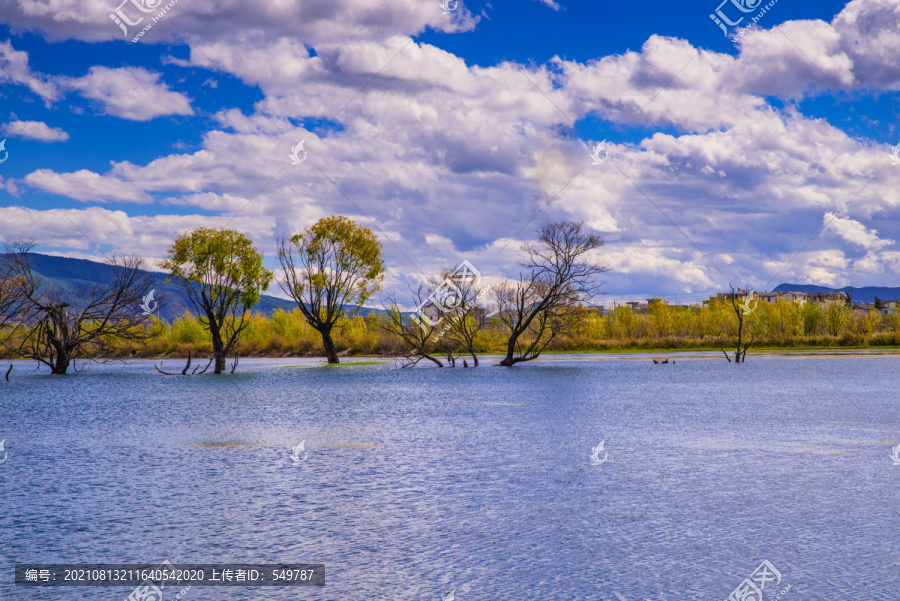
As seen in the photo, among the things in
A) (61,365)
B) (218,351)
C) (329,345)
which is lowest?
(61,365)

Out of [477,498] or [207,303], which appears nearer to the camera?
[477,498]

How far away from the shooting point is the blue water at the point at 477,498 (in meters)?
8.59

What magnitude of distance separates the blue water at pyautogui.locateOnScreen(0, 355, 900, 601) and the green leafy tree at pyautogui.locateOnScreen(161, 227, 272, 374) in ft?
78.2

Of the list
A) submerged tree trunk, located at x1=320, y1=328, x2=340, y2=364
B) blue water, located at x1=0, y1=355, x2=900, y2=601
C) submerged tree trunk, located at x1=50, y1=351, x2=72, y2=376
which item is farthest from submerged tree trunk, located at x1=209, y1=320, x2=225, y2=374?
blue water, located at x1=0, y1=355, x2=900, y2=601

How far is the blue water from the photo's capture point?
8.59m

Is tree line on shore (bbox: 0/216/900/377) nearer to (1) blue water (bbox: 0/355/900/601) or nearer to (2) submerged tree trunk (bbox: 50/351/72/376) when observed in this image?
(2) submerged tree trunk (bbox: 50/351/72/376)

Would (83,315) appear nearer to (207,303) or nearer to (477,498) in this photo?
(207,303)

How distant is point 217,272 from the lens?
2000 inches

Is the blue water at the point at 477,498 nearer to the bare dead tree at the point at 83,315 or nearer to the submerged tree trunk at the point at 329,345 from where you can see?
the bare dead tree at the point at 83,315

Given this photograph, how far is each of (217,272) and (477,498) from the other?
42676 mm

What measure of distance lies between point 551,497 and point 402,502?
2.63m

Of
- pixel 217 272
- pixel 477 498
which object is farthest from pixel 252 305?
pixel 477 498

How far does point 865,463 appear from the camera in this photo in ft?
48.5

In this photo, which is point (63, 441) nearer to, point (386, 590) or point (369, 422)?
point (369, 422)
